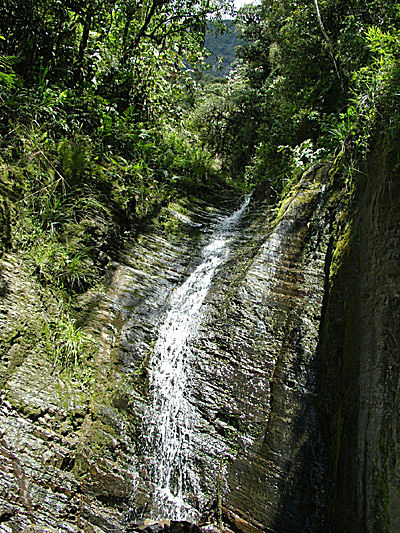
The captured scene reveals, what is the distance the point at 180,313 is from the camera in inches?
176

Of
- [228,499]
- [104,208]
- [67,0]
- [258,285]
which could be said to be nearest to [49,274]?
[104,208]

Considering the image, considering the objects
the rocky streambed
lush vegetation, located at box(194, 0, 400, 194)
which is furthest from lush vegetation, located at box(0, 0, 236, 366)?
lush vegetation, located at box(194, 0, 400, 194)

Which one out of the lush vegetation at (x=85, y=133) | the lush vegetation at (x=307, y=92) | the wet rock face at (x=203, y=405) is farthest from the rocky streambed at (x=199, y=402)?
the lush vegetation at (x=307, y=92)

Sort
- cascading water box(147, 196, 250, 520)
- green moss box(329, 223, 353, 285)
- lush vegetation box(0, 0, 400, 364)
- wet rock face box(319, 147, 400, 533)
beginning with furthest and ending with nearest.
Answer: lush vegetation box(0, 0, 400, 364), green moss box(329, 223, 353, 285), cascading water box(147, 196, 250, 520), wet rock face box(319, 147, 400, 533)

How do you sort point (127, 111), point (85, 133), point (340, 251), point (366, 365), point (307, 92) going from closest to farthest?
point (366, 365) → point (340, 251) → point (85, 133) → point (127, 111) → point (307, 92)

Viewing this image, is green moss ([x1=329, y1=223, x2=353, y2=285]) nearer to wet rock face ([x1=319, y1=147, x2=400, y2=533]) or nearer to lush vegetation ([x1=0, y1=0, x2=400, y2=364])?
wet rock face ([x1=319, y1=147, x2=400, y2=533])

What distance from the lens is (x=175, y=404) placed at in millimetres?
3500

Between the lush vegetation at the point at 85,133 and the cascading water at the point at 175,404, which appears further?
the lush vegetation at the point at 85,133

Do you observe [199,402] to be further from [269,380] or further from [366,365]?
[366,365]

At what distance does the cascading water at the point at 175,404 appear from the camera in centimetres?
296

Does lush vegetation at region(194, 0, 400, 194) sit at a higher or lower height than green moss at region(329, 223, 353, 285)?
higher

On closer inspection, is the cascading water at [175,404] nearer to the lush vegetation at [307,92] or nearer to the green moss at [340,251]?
the green moss at [340,251]

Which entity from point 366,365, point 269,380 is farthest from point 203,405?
point 366,365

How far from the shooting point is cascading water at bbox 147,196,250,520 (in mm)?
2957
